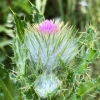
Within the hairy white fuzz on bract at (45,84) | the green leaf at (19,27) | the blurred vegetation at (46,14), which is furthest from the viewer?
the blurred vegetation at (46,14)

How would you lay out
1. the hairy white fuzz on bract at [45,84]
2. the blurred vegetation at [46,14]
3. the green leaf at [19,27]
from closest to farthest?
the hairy white fuzz on bract at [45,84]
the green leaf at [19,27]
the blurred vegetation at [46,14]

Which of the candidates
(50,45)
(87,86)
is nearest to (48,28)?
(50,45)

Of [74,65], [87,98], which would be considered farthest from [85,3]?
[74,65]

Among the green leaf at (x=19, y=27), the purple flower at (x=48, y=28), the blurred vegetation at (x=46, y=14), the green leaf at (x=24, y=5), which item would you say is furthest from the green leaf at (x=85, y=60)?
the green leaf at (x=24, y=5)

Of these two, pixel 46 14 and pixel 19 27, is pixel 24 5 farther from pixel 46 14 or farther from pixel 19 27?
pixel 19 27

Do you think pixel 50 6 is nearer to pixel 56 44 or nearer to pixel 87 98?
pixel 87 98

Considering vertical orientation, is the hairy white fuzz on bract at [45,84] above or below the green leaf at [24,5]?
below

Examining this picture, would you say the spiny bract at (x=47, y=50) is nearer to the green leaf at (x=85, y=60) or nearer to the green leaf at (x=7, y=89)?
the green leaf at (x=85, y=60)

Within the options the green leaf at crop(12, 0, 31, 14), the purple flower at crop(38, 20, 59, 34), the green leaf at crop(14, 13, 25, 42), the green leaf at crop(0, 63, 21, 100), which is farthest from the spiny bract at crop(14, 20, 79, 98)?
the green leaf at crop(12, 0, 31, 14)
